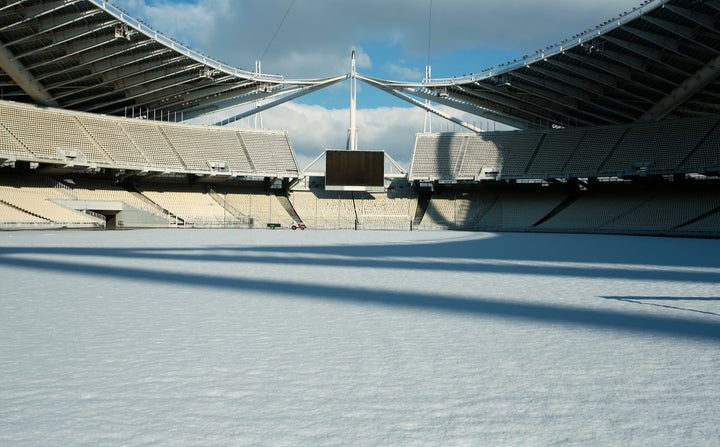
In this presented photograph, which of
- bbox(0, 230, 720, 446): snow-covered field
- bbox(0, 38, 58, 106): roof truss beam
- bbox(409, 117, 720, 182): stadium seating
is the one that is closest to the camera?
bbox(0, 230, 720, 446): snow-covered field

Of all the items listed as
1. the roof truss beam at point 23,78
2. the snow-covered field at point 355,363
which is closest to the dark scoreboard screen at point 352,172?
the roof truss beam at point 23,78

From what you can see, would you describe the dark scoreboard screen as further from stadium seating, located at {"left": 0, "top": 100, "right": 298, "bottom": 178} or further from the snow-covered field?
the snow-covered field

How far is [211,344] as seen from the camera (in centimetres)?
659

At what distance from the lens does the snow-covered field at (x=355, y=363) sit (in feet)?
13.0

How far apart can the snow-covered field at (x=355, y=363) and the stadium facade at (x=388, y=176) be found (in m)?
31.1

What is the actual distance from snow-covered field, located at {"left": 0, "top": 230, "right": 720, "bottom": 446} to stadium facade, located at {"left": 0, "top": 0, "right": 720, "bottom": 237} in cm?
3105

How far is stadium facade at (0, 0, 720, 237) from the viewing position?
3975 cm

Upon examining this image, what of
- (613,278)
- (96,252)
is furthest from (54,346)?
(96,252)

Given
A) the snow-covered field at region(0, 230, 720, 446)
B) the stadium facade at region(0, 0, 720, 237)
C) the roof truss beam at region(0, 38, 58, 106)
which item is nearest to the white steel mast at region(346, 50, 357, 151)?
the stadium facade at region(0, 0, 720, 237)

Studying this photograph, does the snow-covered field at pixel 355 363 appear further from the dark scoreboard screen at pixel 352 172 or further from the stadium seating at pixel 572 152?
the dark scoreboard screen at pixel 352 172

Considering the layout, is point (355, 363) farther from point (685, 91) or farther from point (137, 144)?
point (137, 144)

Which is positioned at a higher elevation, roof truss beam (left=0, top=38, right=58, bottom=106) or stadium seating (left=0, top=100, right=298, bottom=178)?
roof truss beam (left=0, top=38, right=58, bottom=106)

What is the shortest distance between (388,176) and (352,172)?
5.90 meters

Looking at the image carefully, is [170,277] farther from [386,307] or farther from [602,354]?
[602,354]
